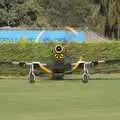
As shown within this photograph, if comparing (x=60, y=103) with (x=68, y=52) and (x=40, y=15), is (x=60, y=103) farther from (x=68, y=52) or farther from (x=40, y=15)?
(x=40, y=15)

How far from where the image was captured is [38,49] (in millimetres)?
26562

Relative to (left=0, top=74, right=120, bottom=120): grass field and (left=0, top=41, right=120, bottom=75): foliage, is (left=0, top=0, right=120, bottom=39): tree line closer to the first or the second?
(left=0, top=41, right=120, bottom=75): foliage

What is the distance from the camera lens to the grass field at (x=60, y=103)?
11.1m

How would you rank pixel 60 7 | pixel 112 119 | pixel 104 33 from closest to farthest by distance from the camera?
pixel 112 119, pixel 104 33, pixel 60 7

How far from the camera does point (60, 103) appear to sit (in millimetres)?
13539

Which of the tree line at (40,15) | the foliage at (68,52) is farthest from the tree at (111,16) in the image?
the foliage at (68,52)

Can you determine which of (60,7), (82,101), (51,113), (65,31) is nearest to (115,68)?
(65,31)

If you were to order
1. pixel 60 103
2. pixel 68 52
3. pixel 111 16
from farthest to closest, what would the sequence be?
1. pixel 111 16
2. pixel 68 52
3. pixel 60 103

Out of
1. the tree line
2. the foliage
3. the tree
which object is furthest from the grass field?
the tree line

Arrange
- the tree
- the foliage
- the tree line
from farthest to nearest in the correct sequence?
1. the tree line
2. the tree
3. the foliage

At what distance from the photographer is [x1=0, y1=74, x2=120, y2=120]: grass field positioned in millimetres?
11094

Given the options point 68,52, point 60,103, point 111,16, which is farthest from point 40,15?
point 60,103

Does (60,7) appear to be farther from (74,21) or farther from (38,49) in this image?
(38,49)

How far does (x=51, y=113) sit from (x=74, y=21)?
69763mm
